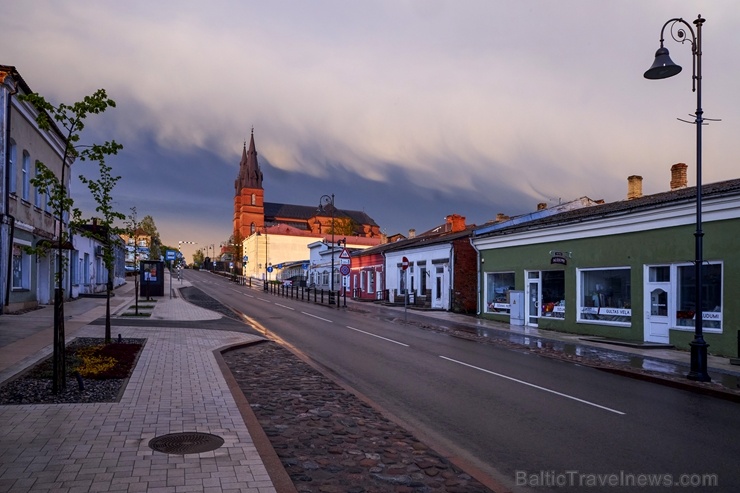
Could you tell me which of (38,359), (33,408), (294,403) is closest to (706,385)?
(294,403)

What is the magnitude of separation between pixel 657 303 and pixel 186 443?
17.3 meters

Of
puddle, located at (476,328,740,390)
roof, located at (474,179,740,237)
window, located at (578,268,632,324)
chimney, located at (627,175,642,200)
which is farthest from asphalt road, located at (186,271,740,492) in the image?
chimney, located at (627,175,642,200)

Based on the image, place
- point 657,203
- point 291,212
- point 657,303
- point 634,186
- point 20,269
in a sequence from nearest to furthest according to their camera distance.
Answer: point 657,203 < point 657,303 < point 20,269 < point 634,186 < point 291,212

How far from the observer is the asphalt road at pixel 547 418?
6.29 meters

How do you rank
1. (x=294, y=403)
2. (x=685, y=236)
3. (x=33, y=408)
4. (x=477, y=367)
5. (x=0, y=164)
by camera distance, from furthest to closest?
(x=0, y=164) → (x=685, y=236) → (x=477, y=367) → (x=294, y=403) → (x=33, y=408)

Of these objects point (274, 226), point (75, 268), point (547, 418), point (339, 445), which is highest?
point (274, 226)

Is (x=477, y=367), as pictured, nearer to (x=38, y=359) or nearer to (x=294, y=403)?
(x=294, y=403)

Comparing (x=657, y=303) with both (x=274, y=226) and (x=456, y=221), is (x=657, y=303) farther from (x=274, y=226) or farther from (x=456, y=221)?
(x=274, y=226)

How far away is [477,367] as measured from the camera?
13516mm

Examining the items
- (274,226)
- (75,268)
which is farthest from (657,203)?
(274,226)

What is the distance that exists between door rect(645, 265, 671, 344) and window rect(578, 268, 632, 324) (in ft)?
2.85

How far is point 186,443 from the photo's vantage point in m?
6.43

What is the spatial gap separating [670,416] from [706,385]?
342cm

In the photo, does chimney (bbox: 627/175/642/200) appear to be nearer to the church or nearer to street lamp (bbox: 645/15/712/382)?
street lamp (bbox: 645/15/712/382)
